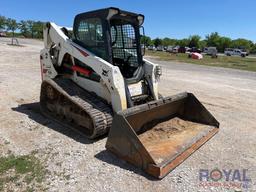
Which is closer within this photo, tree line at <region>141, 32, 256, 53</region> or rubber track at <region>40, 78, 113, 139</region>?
rubber track at <region>40, 78, 113, 139</region>

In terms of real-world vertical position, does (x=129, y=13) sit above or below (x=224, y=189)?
above

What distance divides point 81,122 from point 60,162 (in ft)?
3.95

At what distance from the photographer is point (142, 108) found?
450 cm

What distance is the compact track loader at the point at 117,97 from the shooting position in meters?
4.06

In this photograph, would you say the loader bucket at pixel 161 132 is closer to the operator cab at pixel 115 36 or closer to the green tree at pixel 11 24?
the operator cab at pixel 115 36

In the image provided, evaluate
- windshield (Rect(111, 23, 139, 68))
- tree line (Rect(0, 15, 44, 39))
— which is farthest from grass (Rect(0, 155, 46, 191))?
tree line (Rect(0, 15, 44, 39))

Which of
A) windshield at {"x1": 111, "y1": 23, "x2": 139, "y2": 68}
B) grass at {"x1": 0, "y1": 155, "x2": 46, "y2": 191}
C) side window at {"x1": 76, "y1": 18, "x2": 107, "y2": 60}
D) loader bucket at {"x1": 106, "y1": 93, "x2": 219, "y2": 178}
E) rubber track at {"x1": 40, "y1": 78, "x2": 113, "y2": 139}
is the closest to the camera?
grass at {"x1": 0, "y1": 155, "x2": 46, "y2": 191}

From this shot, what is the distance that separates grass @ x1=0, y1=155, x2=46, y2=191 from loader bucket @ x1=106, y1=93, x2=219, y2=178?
3.57 feet

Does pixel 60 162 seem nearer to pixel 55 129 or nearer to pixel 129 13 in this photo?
pixel 55 129

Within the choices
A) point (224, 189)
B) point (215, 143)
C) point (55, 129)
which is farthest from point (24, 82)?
point (224, 189)

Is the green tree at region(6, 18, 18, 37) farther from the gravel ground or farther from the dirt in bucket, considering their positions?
the dirt in bucket

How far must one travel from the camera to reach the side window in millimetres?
5133

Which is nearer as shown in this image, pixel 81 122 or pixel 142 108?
pixel 142 108

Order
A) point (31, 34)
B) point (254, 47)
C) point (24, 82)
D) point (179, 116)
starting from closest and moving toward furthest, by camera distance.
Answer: point (179, 116) < point (24, 82) < point (31, 34) < point (254, 47)
